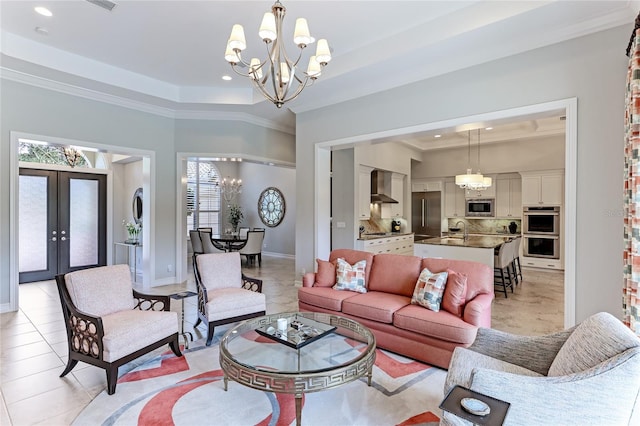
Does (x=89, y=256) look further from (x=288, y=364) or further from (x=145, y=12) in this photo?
(x=288, y=364)

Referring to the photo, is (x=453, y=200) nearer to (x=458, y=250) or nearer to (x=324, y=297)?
(x=458, y=250)

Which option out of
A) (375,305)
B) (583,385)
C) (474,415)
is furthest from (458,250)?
(474,415)

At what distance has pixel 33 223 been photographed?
663 centimetres

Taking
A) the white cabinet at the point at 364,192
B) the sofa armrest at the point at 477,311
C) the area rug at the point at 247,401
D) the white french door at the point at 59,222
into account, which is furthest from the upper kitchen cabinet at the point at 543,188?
the white french door at the point at 59,222

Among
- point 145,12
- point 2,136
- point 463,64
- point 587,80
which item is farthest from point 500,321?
point 2,136

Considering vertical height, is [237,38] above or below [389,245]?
above

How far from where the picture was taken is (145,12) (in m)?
3.67

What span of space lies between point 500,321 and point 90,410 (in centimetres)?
455

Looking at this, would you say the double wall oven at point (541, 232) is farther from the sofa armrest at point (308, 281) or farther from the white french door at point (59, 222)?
the white french door at point (59, 222)

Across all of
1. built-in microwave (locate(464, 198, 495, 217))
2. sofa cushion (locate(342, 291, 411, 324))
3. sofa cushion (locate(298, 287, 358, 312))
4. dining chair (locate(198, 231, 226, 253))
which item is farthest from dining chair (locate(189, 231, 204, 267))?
built-in microwave (locate(464, 198, 495, 217))

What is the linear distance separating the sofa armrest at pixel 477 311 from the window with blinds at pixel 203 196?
9.95 meters

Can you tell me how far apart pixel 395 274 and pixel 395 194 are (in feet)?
18.4

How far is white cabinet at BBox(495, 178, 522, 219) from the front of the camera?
8.91 meters

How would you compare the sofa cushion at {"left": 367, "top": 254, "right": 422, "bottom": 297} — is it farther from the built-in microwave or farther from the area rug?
the built-in microwave
